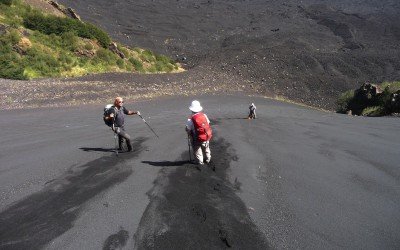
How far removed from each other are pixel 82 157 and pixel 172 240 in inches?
238

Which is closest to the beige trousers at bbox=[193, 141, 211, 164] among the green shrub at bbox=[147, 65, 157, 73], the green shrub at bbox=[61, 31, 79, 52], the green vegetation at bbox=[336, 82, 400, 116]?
the green vegetation at bbox=[336, 82, 400, 116]

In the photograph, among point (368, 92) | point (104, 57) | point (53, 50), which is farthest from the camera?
point (104, 57)

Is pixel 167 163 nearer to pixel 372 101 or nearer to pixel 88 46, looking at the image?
pixel 372 101

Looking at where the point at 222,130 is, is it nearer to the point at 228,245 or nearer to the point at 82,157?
the point at 82,157

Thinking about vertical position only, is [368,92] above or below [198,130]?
below

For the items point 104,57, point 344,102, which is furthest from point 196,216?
point 104,57

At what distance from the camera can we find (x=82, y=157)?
11922 mm

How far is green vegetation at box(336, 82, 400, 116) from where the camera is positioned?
28562mm

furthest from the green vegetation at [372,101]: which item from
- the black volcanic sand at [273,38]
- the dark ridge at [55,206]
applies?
the dark ridge at [55,206]

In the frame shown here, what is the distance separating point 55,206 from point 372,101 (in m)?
29.8

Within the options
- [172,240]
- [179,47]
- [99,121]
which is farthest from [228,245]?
[179,47]

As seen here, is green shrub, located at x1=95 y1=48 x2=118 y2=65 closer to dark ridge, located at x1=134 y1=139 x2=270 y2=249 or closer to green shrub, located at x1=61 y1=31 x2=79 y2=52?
green shrub, located at x1=61 y1=31 x2=79 y2=52

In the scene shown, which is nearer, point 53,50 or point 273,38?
point 53,50

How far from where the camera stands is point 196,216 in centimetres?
753
